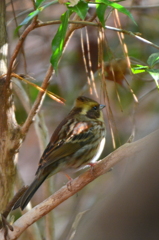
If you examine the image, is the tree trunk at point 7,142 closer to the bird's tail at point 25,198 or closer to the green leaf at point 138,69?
the bird's tail at point 25,198

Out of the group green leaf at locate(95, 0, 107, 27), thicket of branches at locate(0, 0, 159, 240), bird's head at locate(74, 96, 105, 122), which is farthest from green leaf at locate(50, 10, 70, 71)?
bird's head at locate(74, 96, 105, 122)

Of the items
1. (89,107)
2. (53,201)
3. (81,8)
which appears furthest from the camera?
(89,107)

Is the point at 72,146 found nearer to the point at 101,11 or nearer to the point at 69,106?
the point at 101,11

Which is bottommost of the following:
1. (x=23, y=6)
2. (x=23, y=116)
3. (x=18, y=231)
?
(x=23, y=116)

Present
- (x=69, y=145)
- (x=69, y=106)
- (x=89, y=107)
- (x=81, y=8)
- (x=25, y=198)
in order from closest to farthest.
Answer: (x=81, y=8), (x=25, y=198), (x=69, y=145), (x=89, y=107), (x=69, y=106)

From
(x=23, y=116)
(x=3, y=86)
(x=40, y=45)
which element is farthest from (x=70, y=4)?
(x=40, y=45)

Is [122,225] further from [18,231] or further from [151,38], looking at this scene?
[151,38]

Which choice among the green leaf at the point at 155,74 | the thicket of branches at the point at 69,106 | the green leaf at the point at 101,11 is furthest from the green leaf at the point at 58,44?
the green leaf at the point at 155,74

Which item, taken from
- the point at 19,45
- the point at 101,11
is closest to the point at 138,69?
the point at 101,11

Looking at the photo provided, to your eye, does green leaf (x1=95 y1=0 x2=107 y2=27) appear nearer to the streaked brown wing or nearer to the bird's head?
the streaked brown wing

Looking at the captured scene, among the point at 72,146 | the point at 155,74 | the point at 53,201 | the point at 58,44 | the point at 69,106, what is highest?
the point at 58,44
